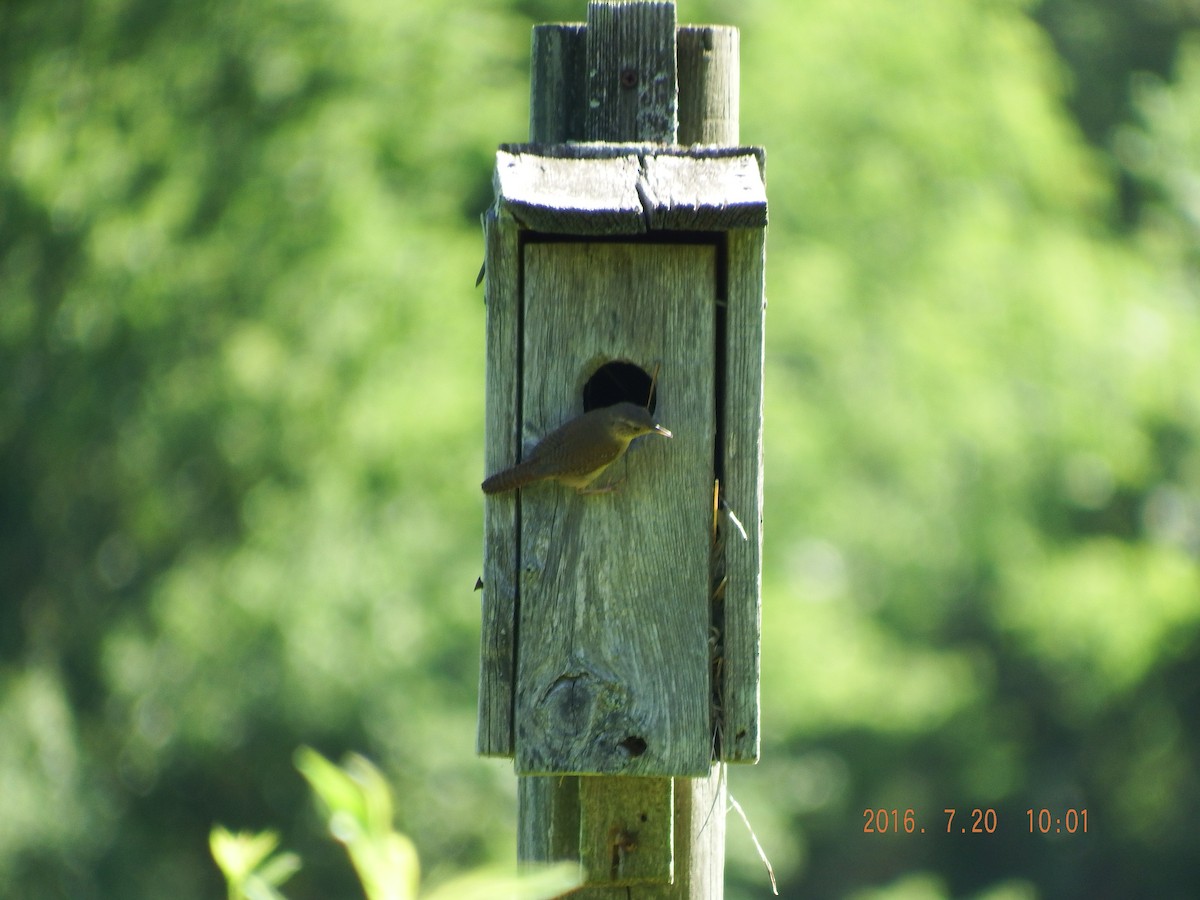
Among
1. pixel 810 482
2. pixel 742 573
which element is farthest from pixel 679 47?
pixel 810 482

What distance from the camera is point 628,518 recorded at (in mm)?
2359

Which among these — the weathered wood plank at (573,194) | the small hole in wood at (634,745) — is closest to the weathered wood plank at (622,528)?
the small hole in wood at (634,745)

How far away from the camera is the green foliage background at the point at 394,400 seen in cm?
810

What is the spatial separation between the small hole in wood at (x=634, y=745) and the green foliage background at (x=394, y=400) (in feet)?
19.7

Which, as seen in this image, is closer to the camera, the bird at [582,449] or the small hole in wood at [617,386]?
the bird at [582,449]

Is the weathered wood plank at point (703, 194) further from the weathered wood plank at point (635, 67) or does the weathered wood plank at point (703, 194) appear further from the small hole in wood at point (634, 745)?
the small hole in wood at point (634, 745)

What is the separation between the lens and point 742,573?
231cm

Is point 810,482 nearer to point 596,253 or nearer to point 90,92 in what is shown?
point 90,92

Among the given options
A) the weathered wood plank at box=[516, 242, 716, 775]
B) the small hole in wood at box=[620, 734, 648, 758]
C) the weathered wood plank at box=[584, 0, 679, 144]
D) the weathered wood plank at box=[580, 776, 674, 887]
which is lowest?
the weathered wood plank at box=[580, 776, 674, 887]

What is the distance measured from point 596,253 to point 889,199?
29.7 ft

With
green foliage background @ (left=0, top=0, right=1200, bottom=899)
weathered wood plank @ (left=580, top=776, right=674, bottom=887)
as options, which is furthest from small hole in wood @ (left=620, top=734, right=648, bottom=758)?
green foliage background @ (left=0, top=0, right=1200, bottom=899)

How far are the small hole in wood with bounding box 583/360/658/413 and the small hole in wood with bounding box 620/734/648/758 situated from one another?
0.56 meters

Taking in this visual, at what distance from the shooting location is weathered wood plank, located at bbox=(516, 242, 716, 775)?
2.28m

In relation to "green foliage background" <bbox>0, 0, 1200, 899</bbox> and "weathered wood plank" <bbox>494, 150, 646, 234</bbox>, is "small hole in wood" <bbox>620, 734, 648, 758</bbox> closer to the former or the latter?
"weathered wood plank" <bbox>494, 150, 646, 234</bbox>
